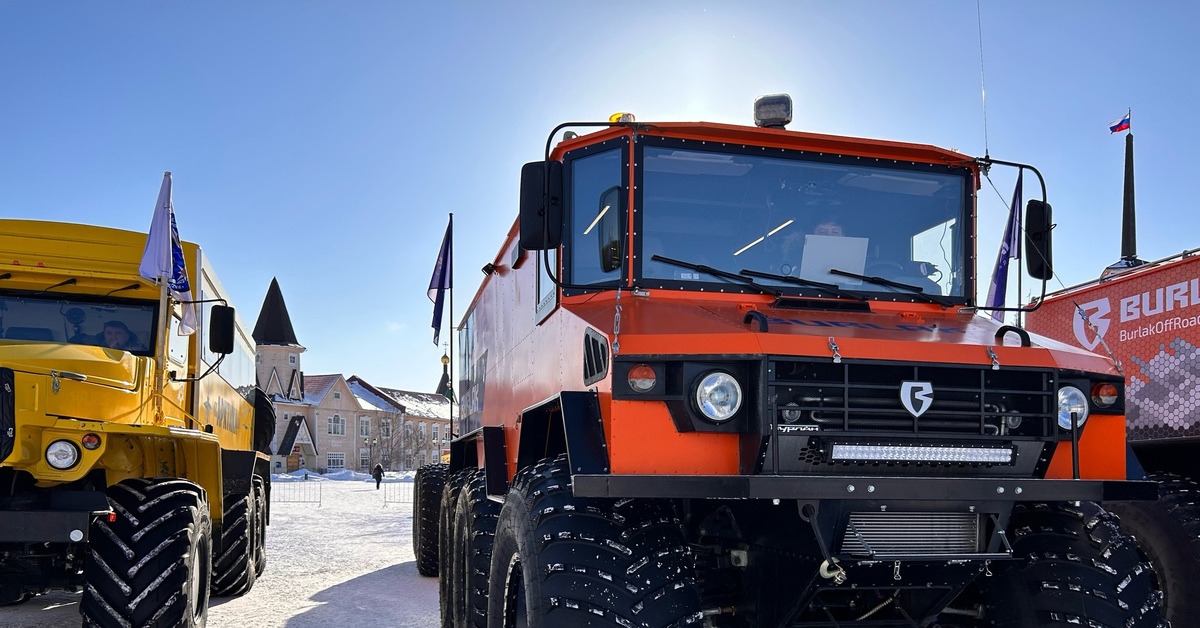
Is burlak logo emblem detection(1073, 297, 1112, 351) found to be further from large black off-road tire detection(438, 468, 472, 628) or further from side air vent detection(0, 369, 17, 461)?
side air vent detection(0, 369, 17, 461)

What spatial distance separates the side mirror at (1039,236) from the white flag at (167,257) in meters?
6.07

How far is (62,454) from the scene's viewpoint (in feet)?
20.6

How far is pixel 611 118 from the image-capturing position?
4.80 metres

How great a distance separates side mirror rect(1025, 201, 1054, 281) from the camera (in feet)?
16.6

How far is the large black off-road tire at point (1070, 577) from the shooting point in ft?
13.2

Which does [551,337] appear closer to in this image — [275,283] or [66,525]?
[66,525]

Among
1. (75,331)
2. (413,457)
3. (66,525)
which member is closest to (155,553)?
(66,525)

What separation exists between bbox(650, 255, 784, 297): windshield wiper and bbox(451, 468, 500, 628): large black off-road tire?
2461 mm

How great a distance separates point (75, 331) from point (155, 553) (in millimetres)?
2320

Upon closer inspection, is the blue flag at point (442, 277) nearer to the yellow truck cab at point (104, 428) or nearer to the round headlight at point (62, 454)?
the yellow truck cab at point (104, 428)

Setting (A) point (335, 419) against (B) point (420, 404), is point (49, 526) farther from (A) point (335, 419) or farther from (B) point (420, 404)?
(B) point (420, 404)

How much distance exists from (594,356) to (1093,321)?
561 centimetres

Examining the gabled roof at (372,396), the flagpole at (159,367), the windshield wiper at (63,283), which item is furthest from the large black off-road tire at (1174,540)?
the gabled roof at (372,396)

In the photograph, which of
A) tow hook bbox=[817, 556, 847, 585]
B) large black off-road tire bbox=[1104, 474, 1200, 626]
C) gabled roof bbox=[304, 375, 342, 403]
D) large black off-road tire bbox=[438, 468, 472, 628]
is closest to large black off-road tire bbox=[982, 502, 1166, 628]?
tow hook bbox=[817, 556, 847, 585]
